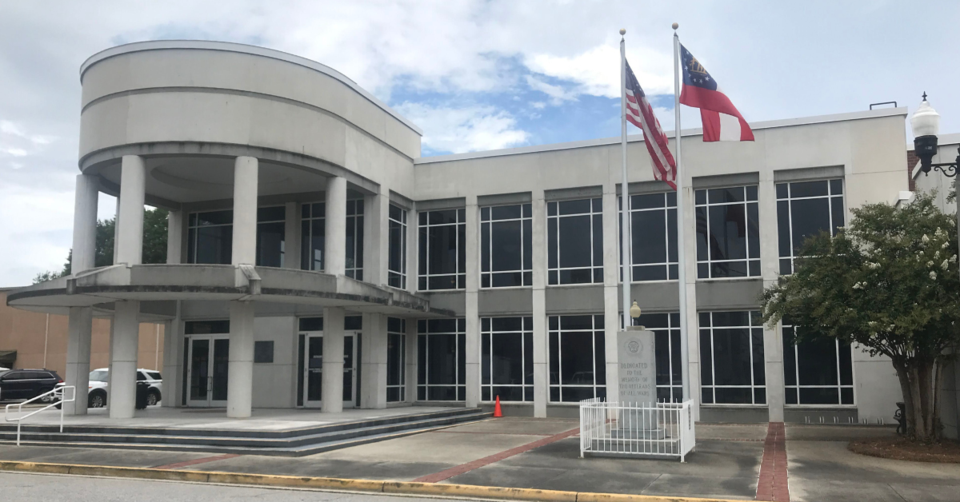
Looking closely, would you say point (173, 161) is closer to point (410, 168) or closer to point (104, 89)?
point (104, 89)

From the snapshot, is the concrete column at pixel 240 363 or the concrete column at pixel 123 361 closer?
the concrete column at pixel 123 361

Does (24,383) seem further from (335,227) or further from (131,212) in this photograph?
(335,227)

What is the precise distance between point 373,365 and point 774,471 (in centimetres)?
1612

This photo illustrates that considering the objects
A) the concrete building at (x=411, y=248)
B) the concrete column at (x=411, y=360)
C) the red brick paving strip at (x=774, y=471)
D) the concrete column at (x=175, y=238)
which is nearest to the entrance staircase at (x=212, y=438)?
the concrete building at (x=411, y=248)

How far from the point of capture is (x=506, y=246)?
3044 centimetres

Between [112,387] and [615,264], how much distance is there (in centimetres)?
1670

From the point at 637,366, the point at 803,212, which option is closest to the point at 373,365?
the point at 637,366

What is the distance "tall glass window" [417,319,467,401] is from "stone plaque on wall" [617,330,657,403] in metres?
13.0

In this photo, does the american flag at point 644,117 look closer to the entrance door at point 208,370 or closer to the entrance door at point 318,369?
the entrance door at point 318,369

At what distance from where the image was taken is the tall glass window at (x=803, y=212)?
26.5 m

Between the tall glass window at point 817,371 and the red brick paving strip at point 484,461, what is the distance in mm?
9057

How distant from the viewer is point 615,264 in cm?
2844

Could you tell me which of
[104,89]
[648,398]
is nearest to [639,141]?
[648,398]

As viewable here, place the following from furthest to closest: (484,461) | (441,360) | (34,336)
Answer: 1. (34,336)
2. (441,360)
3. (484,461)
